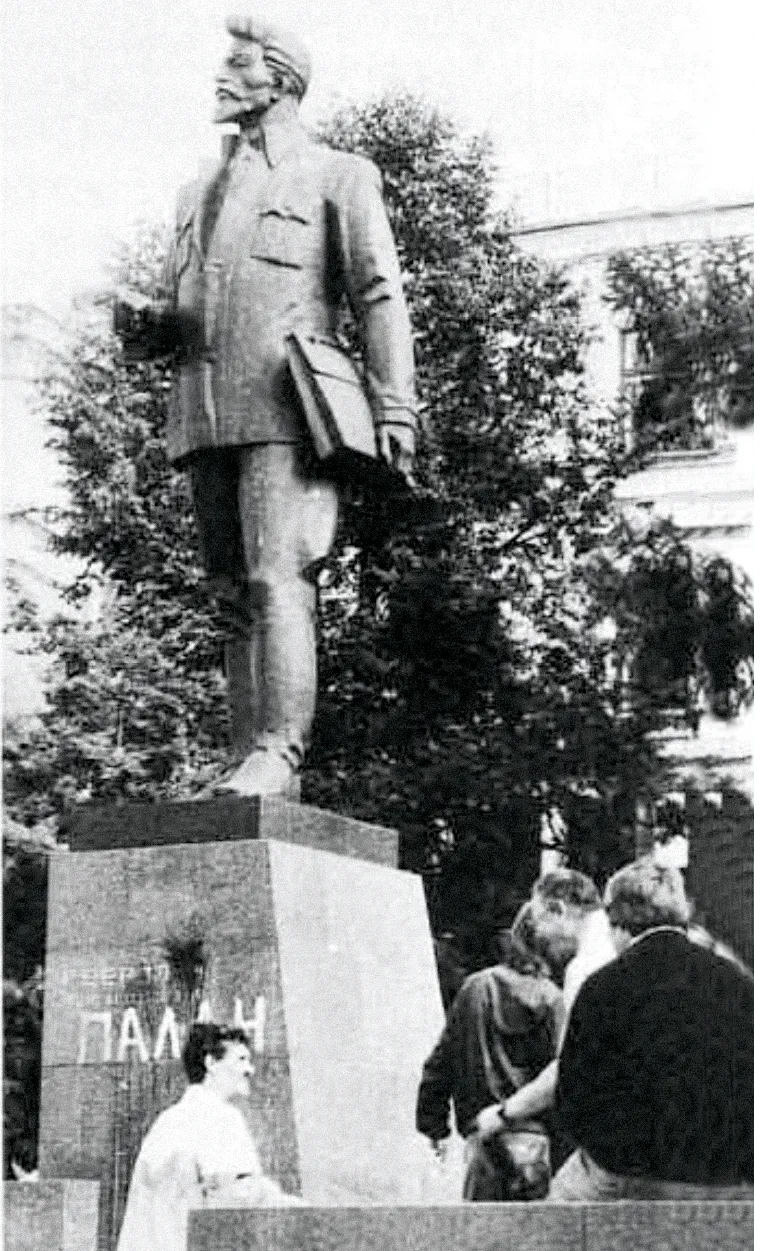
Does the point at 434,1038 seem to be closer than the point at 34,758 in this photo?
Yes

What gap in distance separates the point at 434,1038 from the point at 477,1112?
5.29ft

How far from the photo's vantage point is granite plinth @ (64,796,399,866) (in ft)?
30.5

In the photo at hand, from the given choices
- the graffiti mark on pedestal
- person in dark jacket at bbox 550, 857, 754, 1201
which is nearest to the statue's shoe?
the graffiti mark on pedestal

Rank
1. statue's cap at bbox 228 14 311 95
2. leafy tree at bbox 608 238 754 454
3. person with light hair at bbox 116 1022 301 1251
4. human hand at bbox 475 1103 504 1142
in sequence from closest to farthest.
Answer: human hand at bbox 475 1103 504 1142 < person with light hair at bbox 116 1022 301 1251 < statue's cap at bbox 228 14 311 95 < leafy tree at bbox 608 238 754 454

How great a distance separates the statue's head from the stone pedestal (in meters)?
2.60

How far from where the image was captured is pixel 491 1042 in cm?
857

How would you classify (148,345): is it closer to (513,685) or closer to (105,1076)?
(105,1076)

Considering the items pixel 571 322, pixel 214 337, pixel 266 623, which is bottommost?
pixel 266 623

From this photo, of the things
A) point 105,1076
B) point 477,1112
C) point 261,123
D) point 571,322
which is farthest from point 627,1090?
point 571,322

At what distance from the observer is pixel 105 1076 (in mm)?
9297

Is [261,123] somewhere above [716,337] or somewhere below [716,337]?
below

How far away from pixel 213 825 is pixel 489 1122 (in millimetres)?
1907

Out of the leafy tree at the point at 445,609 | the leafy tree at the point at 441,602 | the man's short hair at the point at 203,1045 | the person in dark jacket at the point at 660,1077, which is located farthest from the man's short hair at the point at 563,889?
the leafy tree at the point at 441,602

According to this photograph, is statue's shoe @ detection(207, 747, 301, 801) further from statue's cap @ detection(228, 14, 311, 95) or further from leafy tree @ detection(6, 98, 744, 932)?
leafy tree @ detection(6, 98, 744, 932)
